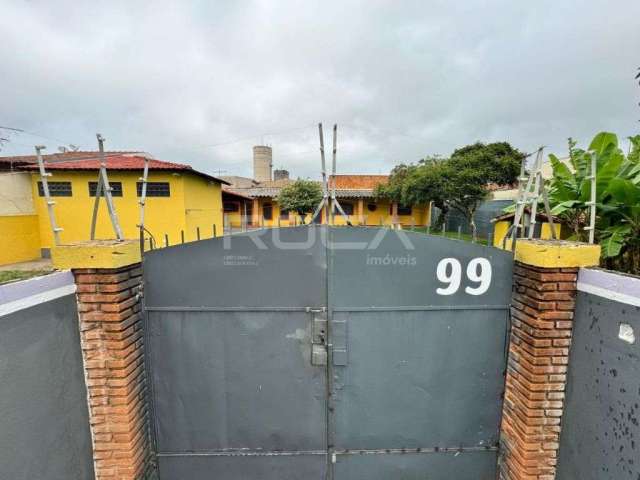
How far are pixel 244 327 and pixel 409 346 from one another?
1411 mm

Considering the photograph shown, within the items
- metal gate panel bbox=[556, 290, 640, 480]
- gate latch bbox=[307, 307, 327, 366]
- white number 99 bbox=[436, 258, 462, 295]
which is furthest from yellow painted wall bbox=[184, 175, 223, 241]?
metal gate panel bbox=[556, 290, 640, 480]

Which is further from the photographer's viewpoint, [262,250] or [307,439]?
[307,439]

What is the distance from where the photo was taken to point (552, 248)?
2.06 meters

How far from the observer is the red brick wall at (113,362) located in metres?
2.10

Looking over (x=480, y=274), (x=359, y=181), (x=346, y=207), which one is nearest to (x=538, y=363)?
(x=480, y=274)

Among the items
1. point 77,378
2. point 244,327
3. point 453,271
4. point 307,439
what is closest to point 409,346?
point 453,271

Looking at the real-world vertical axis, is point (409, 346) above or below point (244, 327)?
below

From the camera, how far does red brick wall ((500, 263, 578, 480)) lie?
6.95 feet

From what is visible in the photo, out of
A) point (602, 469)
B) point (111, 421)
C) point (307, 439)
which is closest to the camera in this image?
point (602, 469)

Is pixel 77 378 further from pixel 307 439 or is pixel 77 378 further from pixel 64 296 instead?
pixel 307 439

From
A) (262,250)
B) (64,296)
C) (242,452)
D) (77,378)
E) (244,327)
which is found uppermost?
(262,250)

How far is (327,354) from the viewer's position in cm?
246

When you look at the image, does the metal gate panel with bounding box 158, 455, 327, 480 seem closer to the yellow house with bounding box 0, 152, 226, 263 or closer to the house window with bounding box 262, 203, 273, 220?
the yellow house with bounding box 0, 152, 226, 263

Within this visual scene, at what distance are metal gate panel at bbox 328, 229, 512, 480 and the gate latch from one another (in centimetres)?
7
